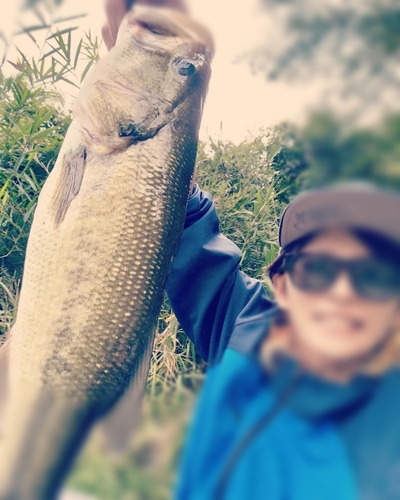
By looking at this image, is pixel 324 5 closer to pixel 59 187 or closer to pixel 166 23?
pixel 166 23

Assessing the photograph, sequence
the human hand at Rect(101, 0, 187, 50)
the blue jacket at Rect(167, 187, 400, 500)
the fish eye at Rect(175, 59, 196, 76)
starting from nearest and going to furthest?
the blue jacket at Rect(167, 187, 400, 500) → the human hand at Rect(101, 0, 187, 50) → the fish eye at Rect(175, 59, 196, 76)

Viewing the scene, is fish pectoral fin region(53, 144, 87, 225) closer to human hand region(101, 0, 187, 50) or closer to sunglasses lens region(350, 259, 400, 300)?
human hand region(101, 0, 187, 50)

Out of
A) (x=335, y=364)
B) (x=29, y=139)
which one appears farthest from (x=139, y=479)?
(x=29, y=139)

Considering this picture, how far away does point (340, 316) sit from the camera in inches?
21.7

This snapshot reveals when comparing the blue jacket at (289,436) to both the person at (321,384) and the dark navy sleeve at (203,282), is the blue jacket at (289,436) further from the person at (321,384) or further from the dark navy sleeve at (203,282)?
the dark navy sleeve at (203,282)

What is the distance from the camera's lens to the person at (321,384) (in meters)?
0.52

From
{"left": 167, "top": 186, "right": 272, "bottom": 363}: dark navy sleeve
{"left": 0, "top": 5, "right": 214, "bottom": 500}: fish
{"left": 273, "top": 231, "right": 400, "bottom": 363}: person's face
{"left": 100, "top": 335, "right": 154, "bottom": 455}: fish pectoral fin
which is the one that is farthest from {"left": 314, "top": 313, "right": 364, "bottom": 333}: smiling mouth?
{"left": 167, "top": 186, "right": 272, "bottom": 363}: dark navy sleeve

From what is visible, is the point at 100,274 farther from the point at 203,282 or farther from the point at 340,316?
the point at 340,316

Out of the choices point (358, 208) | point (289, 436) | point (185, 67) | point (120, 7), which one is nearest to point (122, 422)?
point (289, 436)

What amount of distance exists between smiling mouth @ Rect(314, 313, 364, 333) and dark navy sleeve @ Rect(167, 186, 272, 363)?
1.09m

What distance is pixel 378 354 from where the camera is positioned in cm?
52

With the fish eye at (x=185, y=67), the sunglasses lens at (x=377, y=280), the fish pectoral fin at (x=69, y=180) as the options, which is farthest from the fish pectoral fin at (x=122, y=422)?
the fish eye at (x=185, y=67)

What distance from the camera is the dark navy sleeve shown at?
1.67m

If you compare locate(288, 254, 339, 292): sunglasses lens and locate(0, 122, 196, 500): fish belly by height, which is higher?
locate(288, 254, 339, 292): sunglasses lens
